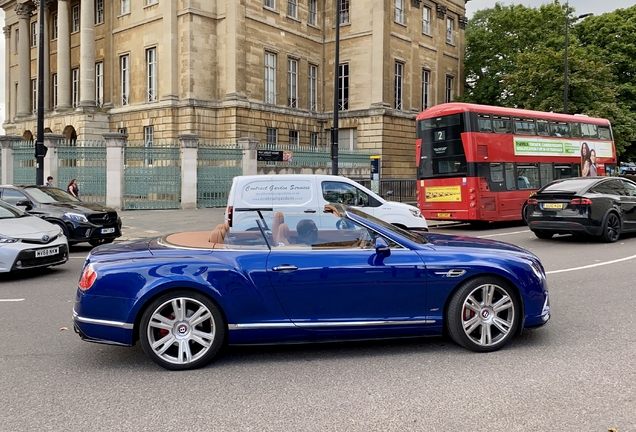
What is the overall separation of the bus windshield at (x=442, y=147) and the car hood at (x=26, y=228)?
12.0 m

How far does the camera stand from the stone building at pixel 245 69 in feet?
107

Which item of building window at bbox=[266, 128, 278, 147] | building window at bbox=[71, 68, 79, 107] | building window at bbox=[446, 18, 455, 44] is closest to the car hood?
building window at bbox=[266, 128, 278, 147]

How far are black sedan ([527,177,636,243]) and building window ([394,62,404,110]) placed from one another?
25877mm

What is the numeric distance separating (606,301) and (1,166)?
2471 cm

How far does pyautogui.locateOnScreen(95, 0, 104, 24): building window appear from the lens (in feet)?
123

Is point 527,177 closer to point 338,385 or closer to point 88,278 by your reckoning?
point 338,385

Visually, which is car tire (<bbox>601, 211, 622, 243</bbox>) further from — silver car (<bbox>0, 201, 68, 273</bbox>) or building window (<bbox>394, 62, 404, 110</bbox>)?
→ building window (<bbox>394, 62, 404, 110</bbox>)

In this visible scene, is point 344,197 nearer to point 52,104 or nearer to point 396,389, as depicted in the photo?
point 396,389

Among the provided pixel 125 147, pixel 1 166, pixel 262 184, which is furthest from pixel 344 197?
pixel 1 166

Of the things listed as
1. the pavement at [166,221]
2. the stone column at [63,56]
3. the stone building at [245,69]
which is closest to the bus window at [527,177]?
the pavement at [166,221]

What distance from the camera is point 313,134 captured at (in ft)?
127

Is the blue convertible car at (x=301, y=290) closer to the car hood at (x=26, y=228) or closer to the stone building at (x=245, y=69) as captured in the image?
the car hood at (x=26, y=228)

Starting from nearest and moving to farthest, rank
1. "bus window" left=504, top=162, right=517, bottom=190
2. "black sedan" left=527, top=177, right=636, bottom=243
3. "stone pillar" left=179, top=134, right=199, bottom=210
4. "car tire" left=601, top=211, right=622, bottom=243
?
"black sedan" left=527, top=177, right=636, bottom=243 < "car tire" left=601, top=211, right=622, bottom=243 < "bus window" left=504, top=162, right=517, bottom=190 < "stone pillar" left=179, top=134, right=199, bottom=210

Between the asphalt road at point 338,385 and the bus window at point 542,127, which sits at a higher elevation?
the bus window at point 542,127
